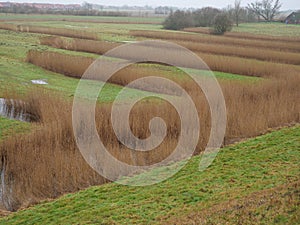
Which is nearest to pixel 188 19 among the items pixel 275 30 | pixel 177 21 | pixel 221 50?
pixel 177 21

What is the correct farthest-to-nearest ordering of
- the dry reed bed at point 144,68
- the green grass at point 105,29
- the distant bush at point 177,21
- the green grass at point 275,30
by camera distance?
the distant bush at point 177,21 → the green grass at point 275,30 → the green grass at point 105,29 → the dry reed bed at point 144,68

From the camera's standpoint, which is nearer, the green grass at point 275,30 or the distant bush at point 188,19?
the green grass at point 275,30

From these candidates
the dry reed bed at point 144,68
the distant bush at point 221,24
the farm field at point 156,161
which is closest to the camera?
the farm field at point 156,161

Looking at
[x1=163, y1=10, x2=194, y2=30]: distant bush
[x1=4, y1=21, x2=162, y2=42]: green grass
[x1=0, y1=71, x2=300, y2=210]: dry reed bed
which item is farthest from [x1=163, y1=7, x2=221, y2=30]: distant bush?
[x1=0, y1=71, x2=300, y2=210]: dry reed bed

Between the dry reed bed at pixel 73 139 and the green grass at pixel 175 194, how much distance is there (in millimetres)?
603

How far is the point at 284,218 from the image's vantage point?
14.8 ft

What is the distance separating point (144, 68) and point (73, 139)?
31.2ft

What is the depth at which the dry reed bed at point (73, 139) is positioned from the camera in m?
6.44

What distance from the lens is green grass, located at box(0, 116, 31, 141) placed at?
28.6 feet

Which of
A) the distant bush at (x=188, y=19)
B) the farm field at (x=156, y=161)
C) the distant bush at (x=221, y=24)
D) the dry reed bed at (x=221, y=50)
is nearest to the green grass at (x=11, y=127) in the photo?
the farm field at (x=156, y=161)

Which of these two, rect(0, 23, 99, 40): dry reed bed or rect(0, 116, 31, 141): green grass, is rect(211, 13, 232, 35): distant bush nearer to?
rect(0, 23, 99, 40): dry reed bed

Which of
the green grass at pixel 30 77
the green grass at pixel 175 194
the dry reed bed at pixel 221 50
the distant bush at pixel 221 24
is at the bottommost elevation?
the green grass at pixel 175 194

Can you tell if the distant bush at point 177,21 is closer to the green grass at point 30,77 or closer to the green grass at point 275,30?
the green grass at point 275,30

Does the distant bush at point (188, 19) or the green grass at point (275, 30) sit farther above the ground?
the distant bush at point (188, 19)
